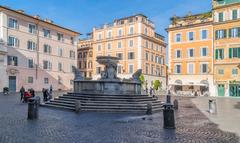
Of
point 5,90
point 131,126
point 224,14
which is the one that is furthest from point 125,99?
point 224,14

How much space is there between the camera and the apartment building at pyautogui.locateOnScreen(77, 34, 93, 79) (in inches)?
2699

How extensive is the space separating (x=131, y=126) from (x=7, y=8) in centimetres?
3619

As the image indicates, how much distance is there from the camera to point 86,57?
6956cm

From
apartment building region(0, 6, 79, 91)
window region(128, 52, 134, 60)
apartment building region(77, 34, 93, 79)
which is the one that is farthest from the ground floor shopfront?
apartment building region(77, 34, 93, 79)

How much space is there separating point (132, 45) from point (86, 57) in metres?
16.3

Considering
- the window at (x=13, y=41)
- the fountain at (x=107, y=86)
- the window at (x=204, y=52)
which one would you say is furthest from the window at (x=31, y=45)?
the window at (x=204, y=52)

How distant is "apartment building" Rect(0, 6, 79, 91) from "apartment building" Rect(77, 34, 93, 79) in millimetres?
13111

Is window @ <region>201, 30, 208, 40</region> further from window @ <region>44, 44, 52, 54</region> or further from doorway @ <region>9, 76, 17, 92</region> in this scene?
doorway @ <region>9, 76, 17, 92</region>

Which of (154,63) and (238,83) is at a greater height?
(154,63)

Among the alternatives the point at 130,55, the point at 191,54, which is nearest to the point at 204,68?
the point at 191,54

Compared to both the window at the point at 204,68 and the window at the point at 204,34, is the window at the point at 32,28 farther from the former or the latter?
the window at the point at 204,68

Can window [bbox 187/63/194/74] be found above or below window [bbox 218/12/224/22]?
below

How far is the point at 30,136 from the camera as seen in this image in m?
8.46

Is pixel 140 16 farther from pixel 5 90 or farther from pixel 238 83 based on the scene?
pixel 5 90
